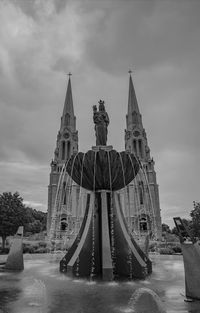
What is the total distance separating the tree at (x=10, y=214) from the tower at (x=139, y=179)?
25663 mm

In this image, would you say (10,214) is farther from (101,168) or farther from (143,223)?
(143,223)

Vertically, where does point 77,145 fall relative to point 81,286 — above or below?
above

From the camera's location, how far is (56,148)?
57750 mm

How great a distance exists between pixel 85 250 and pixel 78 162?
3583 mm

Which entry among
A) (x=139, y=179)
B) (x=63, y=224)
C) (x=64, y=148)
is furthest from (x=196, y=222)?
(x=64, y=148)

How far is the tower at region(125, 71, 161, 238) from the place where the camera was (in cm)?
4706

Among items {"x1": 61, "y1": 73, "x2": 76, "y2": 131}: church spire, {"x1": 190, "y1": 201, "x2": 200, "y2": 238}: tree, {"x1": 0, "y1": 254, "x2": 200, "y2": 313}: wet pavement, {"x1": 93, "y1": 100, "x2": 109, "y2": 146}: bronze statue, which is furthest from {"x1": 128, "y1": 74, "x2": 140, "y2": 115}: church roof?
{"x1": 0, "y1": 254, "x2": 200, "y2": 313}: wet pavement

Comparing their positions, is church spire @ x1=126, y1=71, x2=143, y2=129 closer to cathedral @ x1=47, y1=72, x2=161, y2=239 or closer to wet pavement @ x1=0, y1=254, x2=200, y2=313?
cathedral @ x1=47, y1=72, x2=161, y2=239

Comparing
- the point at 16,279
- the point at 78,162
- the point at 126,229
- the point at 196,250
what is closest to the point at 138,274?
the point at 126,229

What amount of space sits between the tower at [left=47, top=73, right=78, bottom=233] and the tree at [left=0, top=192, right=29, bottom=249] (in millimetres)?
25120

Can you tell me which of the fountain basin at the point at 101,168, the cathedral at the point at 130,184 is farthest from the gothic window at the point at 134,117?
the fountain basin at the point at 101,168

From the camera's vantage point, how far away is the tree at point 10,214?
68.7 feet

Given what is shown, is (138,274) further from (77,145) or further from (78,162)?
(77,145)

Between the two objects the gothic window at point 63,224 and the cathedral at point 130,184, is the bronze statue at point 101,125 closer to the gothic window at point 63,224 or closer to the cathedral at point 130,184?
the cathedral at point 130,184
